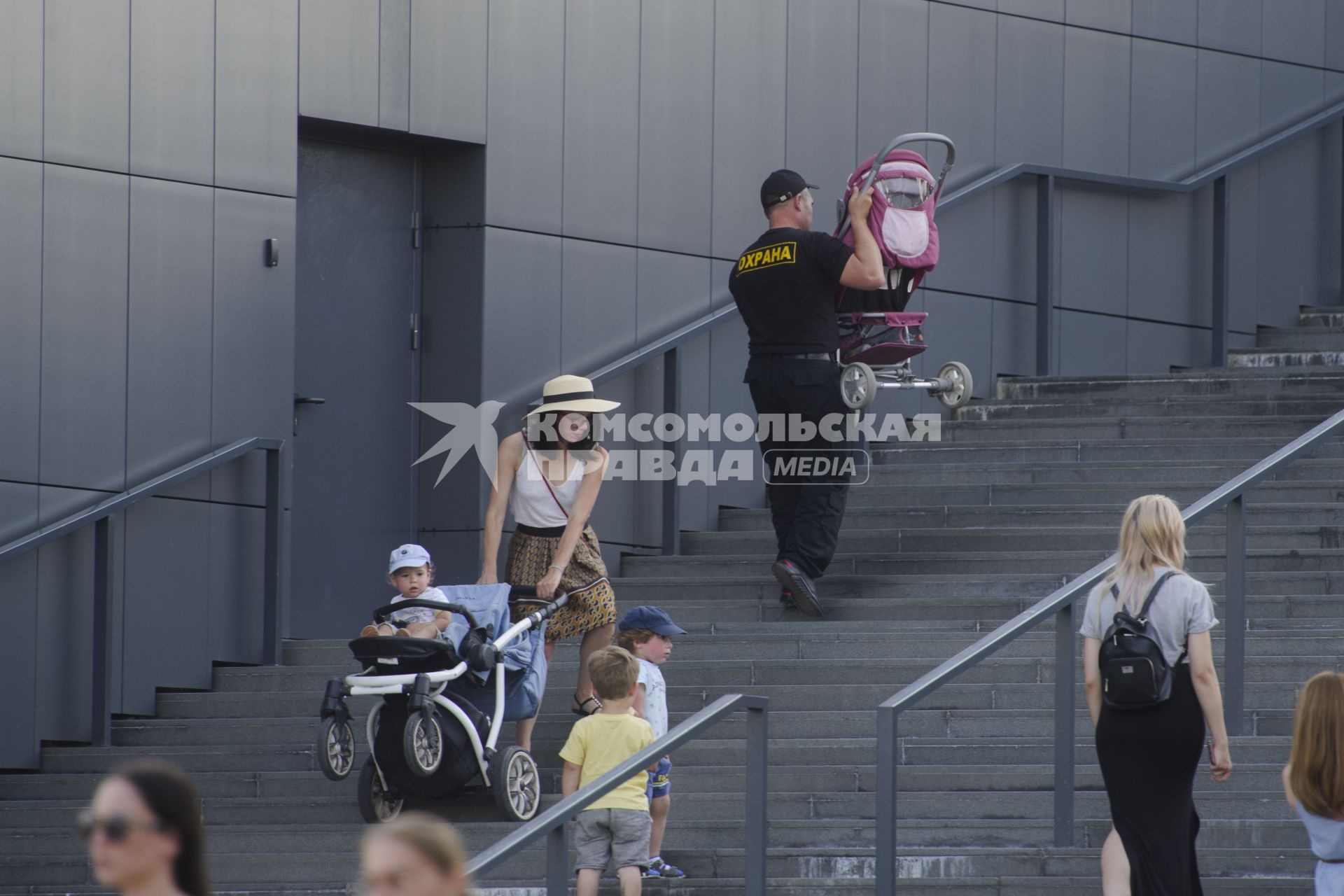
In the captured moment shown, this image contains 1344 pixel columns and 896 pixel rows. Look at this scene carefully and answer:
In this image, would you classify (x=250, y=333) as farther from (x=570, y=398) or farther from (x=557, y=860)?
(x=557, y=860)

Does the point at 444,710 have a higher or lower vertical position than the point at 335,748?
higher

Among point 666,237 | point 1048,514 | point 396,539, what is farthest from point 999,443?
point 396,539

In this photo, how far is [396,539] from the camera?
1199cm

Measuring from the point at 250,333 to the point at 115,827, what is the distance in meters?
7.73

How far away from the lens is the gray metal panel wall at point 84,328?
10312 mm

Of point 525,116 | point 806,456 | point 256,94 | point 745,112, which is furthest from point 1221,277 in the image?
point 256,94

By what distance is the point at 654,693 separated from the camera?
7945 mm

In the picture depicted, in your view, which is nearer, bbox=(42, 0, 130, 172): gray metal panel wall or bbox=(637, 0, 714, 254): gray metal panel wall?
bbox=(42, 0, 130, 172): gray metal panel wall

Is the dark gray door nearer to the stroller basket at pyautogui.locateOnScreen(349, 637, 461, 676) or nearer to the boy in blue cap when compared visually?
the stroller basket at pyautogui.locateOnScreen(349, 637, 461, 676)

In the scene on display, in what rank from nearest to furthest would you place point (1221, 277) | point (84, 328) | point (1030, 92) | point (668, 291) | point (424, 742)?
1. point (424, 742)
2. point (84, 328)
3. point (668, 291)
4. point (1030, 92)
5. point (1221, 277)

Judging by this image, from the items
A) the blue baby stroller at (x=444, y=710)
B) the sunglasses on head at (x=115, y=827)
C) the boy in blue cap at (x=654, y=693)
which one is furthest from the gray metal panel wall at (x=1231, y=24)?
the sunglasses on head at (x=115, y=827)

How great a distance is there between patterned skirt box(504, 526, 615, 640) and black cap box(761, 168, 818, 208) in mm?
2091

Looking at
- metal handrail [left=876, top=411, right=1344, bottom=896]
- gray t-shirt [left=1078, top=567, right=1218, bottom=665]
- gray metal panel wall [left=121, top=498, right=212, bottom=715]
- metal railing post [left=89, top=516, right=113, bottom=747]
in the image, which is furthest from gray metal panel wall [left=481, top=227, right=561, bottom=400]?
gray t-shirt [left=1078, top=567, right=1218, bottom=665]

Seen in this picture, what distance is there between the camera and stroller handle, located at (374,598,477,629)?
8086mm
